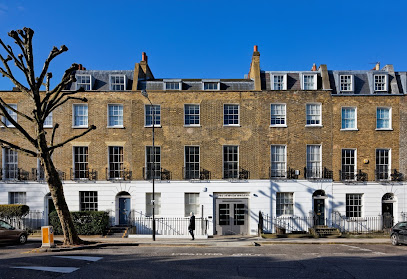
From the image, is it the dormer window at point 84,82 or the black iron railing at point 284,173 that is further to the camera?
the dormer window at point 84,82

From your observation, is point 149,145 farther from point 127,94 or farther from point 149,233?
point 149,233

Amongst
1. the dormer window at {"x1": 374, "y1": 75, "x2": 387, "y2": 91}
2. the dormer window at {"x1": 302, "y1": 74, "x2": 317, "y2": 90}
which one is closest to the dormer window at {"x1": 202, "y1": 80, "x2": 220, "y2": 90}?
the dormer window at {"x1": 302, "y1": 74, "x2": 317, "y2": 90}

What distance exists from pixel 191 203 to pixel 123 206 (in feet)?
16.3

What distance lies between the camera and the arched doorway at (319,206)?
75.3ft

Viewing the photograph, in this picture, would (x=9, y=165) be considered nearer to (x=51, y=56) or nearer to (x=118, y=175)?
(x=118, y=175)

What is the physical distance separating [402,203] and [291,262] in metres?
15.2

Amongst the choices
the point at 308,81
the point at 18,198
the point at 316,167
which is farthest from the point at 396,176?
the point at 18,198

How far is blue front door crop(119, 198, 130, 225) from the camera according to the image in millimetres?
23245

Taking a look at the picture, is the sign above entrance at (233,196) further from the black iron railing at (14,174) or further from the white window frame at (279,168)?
the black iron railing at (14,174)

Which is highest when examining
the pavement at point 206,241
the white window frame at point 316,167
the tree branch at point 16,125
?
the tree branch at point 16,125

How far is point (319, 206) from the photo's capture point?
23141 millimetres

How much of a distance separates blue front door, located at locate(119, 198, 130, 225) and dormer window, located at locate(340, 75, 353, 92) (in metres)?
18.1

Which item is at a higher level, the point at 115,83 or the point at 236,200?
the point at 115,83

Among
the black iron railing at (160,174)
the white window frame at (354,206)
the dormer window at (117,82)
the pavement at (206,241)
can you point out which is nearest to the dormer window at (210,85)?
the dormer window at (117,82)
